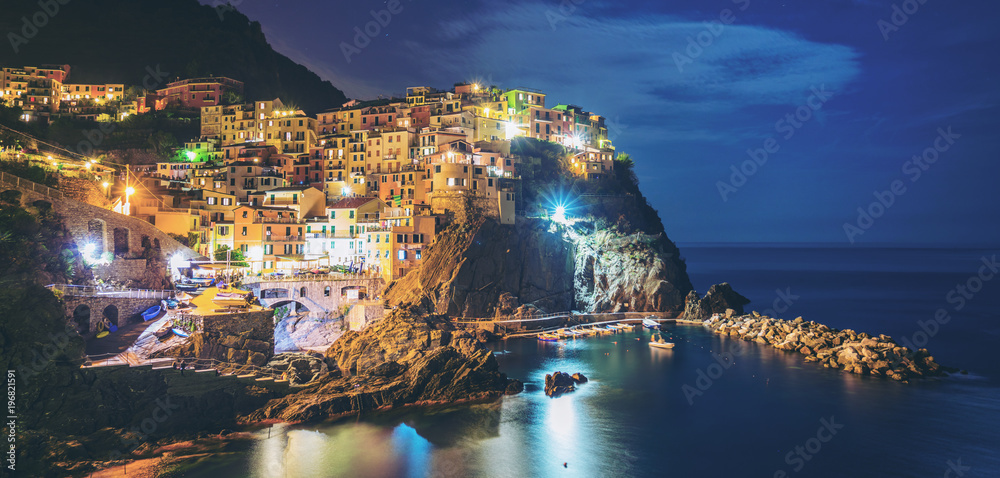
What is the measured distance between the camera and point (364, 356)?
3666 centimetres

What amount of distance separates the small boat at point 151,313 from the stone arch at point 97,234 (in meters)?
6.01

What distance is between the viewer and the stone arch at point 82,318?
108 feet

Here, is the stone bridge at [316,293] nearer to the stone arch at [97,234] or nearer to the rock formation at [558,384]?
the stone arch at [97,234]

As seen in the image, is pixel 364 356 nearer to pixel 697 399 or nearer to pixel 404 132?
pixel 697 399

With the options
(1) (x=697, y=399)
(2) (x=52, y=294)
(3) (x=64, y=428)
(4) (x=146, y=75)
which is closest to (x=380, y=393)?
(3) (x=64, y=428)

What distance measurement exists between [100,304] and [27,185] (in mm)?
9786

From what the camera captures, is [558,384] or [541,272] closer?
[558,384]

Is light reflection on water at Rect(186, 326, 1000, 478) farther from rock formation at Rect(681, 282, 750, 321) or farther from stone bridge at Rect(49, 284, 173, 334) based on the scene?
rock formation at Rect(681, 282, 750, 321)

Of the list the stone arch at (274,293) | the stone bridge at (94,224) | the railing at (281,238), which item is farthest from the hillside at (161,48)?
the stone bridge at (94,224)

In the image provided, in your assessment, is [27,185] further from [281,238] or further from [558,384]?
[558,384]

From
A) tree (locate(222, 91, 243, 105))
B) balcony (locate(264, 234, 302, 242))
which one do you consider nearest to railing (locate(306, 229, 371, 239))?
balcony (locate(264, 234, 302, 242))

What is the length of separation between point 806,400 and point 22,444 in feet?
128

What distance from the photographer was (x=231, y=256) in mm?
53094

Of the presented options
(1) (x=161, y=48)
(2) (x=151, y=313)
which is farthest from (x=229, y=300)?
(1) (x=161, y=48)
